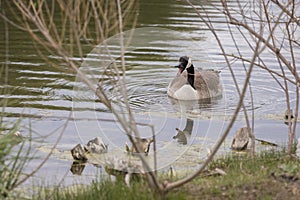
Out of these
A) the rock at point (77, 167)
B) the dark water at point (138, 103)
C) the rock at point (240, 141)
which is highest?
the dark water at point (138, 103)

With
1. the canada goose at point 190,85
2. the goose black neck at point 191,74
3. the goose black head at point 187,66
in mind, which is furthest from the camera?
the goose black neck at point 191,74

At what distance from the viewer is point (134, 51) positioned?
15992 mm

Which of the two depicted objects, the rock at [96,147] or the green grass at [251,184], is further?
the rock at [96,147]

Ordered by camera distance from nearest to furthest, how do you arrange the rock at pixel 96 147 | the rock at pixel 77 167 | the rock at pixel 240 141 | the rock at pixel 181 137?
1. the rock at pixel 77 167
2. the rock at pixel 96 147
3. the rock at pixel 240 141
4. the rock at pixel 181 137

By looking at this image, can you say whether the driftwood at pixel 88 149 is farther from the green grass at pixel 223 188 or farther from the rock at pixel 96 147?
the green grass at pixel 223 188

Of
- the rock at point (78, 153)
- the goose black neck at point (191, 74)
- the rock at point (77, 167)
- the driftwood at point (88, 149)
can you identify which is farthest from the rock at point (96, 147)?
the goose black neck at point (191, 74)

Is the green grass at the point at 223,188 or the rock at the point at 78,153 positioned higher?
the rock at the point at 78,153

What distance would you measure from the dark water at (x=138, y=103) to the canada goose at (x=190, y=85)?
0.19 metres

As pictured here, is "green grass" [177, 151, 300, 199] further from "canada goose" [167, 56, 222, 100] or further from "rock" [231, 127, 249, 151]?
"canada goose" [167, 56, 222, 100]

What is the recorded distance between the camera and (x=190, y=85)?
13.7 meters

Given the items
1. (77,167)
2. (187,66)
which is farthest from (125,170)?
(187,66)

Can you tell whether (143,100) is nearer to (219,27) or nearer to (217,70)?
(217,70)

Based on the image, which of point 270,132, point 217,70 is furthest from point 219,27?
point 270,132

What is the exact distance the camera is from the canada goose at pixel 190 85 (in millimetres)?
13297
